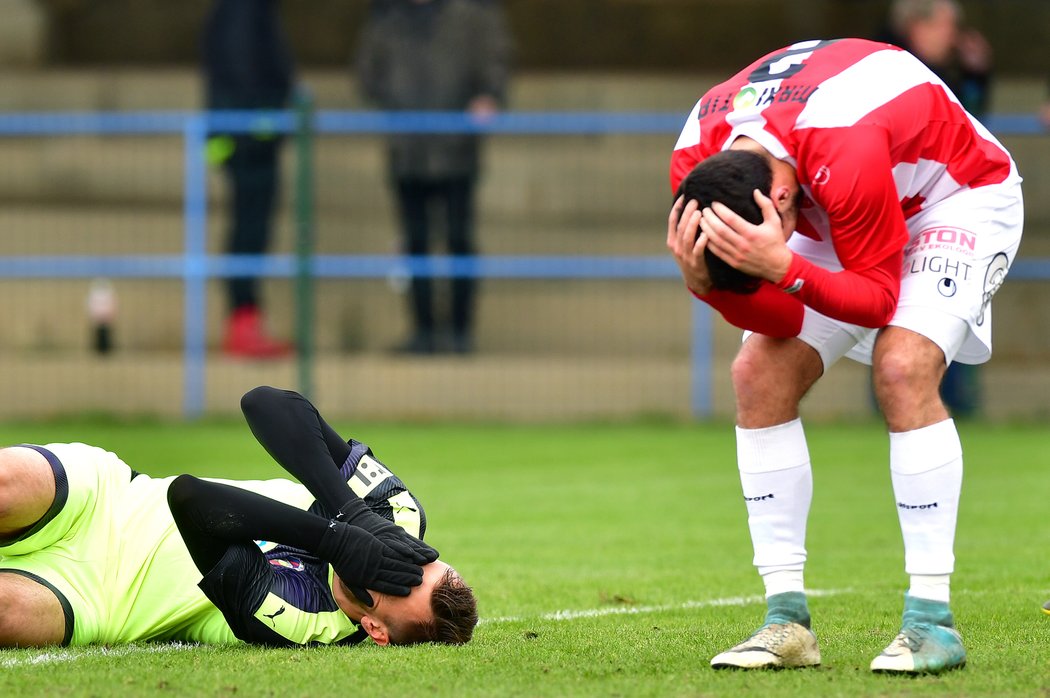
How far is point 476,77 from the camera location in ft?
44.1

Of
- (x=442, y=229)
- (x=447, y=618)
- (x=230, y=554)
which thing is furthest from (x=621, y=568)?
(x=442, y=229)

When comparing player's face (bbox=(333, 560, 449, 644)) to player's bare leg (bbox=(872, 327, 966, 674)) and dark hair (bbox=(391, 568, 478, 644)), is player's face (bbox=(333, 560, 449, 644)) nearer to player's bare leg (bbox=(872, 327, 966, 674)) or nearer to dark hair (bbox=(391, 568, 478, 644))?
dark hair (bbox=(391, 568, 478, 644))

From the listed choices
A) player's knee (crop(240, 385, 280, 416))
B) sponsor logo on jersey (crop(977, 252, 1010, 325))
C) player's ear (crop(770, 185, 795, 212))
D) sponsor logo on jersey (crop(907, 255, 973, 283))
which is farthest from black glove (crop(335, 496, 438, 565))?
sponsor logo on jersey (crop(977, 252, 1010, 325))

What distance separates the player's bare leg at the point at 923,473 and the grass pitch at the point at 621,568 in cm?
18

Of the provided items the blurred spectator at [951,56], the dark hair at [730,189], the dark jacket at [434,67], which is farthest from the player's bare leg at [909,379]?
the dark jacket at [434,67]

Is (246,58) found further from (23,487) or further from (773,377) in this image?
(773,377)

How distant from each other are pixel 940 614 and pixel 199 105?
13226 millimetres

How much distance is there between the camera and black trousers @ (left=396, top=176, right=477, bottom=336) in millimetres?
13250

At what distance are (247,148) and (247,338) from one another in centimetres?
150

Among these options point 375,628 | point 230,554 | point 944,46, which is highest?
point 944,46

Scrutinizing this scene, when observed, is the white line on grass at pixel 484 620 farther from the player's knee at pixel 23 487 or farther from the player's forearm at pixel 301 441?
the player's forearm at pixel 301 441

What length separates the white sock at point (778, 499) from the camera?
15.9 feet

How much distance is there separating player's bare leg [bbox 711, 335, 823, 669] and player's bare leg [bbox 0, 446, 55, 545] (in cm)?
205

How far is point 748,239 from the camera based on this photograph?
434cm
